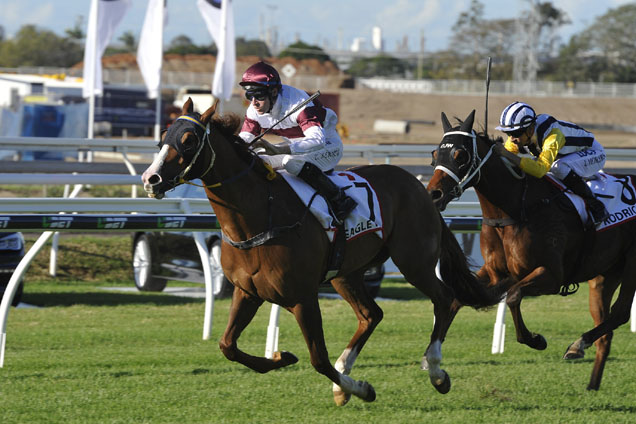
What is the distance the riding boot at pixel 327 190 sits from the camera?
5.77 m

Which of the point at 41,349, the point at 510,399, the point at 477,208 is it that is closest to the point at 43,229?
the point at 41,349

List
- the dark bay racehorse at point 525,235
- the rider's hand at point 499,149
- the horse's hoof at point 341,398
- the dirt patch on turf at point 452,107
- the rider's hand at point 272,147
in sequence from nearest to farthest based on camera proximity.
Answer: the rider's hand at point 272,147
the horse's hoof at point 341,398
the dark bay racehorse at point 525,235
the rider's hand at point 499,149
the dirt patch on turf at point 452,107

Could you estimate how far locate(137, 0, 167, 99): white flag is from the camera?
61.0ft

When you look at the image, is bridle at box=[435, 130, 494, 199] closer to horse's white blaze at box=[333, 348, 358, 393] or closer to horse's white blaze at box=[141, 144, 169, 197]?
horse's white blaze at box=[333, 348, 358, 393]

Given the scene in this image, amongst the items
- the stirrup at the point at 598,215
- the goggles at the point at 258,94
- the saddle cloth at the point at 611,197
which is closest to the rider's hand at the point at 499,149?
the saddle cloth at the point at 611,197

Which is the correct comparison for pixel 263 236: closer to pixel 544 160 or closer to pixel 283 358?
pixel 283 358

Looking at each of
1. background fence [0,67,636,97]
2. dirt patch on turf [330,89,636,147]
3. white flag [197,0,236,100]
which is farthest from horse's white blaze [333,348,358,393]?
background fence [0,67,636,97]

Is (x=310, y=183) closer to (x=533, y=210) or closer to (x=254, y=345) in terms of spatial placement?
(x=533, y=210)

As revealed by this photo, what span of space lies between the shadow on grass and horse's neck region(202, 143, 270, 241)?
501 centimetres

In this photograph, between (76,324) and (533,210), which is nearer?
(533,210)

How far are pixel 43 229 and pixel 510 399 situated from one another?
3.30m

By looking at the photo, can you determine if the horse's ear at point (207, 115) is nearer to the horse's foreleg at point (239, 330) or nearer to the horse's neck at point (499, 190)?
the horse's foreleg at point (239, 330)

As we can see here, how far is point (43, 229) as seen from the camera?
6.54 metres

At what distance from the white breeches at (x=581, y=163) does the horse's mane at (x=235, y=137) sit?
2.56 m
